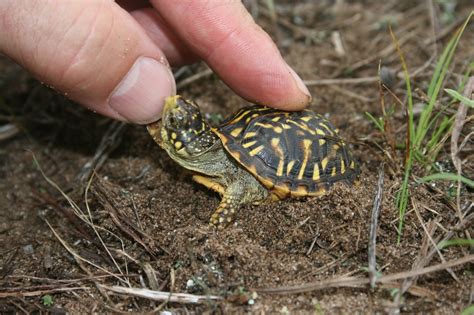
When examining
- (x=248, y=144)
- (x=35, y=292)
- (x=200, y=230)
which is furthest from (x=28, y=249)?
(x=248, y=144)

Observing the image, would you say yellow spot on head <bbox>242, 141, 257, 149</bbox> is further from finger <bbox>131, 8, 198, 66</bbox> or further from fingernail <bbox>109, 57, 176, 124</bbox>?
finger <bbox>131, 8, 198, 66</bbox>

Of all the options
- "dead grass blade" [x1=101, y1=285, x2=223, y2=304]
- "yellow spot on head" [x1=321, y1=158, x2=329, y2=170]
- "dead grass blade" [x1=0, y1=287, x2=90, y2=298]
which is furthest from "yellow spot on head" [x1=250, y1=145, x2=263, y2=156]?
"dead grass blade" [x1=0, y1=287, x2=90, y2=298]

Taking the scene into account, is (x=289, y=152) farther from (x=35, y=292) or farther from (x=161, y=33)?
(x=35, y=292)

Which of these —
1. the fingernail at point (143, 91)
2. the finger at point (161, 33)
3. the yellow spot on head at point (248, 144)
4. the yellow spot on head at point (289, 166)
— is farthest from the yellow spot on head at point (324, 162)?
the finger at point (161, 33)

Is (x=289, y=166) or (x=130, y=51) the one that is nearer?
(x=130, y=51)

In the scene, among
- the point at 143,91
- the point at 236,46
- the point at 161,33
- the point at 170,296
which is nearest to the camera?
the point at 170,296

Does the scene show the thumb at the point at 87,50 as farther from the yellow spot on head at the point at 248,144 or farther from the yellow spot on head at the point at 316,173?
the yellow spot on head at the point at 316,173
